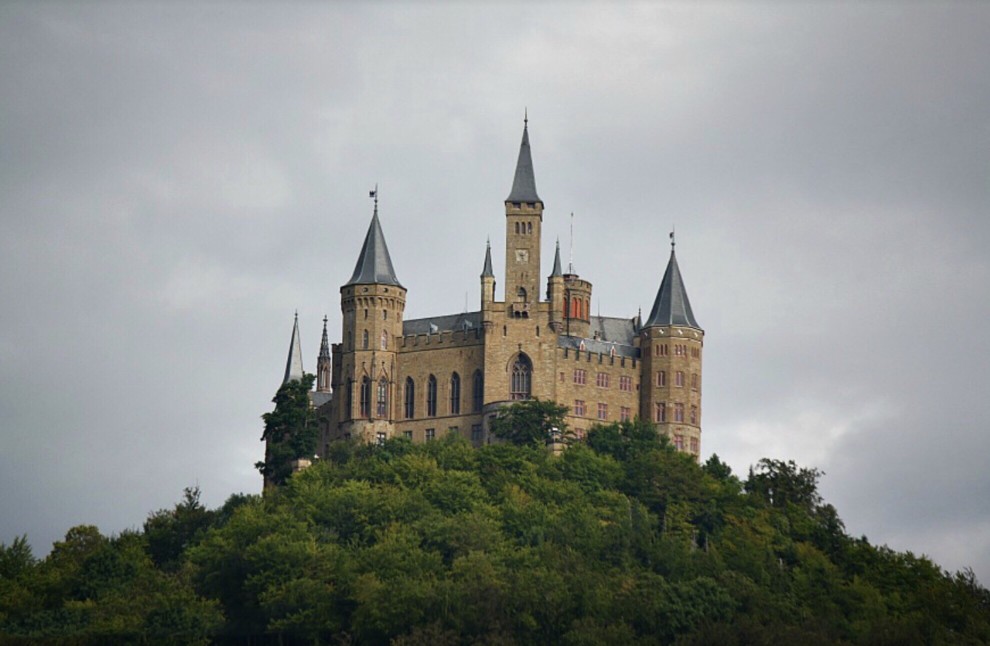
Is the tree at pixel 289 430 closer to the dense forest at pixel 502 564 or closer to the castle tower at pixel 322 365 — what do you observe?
the dense forest at pixel 502 564

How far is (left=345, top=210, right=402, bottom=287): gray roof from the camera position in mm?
135000

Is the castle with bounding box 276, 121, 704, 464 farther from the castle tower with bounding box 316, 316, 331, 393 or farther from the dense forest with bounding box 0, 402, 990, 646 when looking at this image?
the castle tower with bounding box 316, 316, 331, 393

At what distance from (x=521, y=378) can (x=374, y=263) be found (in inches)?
410

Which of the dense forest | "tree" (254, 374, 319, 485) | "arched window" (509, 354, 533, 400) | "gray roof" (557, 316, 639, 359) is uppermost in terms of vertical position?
"gray roof" (557, 316, 639, 359)

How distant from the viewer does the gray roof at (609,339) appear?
441ft

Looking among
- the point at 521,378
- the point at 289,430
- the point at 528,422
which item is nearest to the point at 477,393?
the point at 521,378

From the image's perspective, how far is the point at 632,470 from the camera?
127750mm

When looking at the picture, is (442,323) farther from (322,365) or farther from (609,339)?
(322,365)

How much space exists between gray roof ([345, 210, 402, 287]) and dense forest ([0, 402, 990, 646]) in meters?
9.77

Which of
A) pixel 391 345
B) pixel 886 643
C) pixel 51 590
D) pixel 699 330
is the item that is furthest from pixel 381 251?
pixel 886 643

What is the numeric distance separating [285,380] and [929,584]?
50600mm

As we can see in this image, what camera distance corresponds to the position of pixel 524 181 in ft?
447

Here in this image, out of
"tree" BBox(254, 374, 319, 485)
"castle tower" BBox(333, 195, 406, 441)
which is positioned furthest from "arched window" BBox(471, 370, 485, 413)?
"tree" BBox(254, 374, 319, 485)

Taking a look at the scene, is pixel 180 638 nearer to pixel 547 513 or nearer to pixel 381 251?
pixel 547 513
